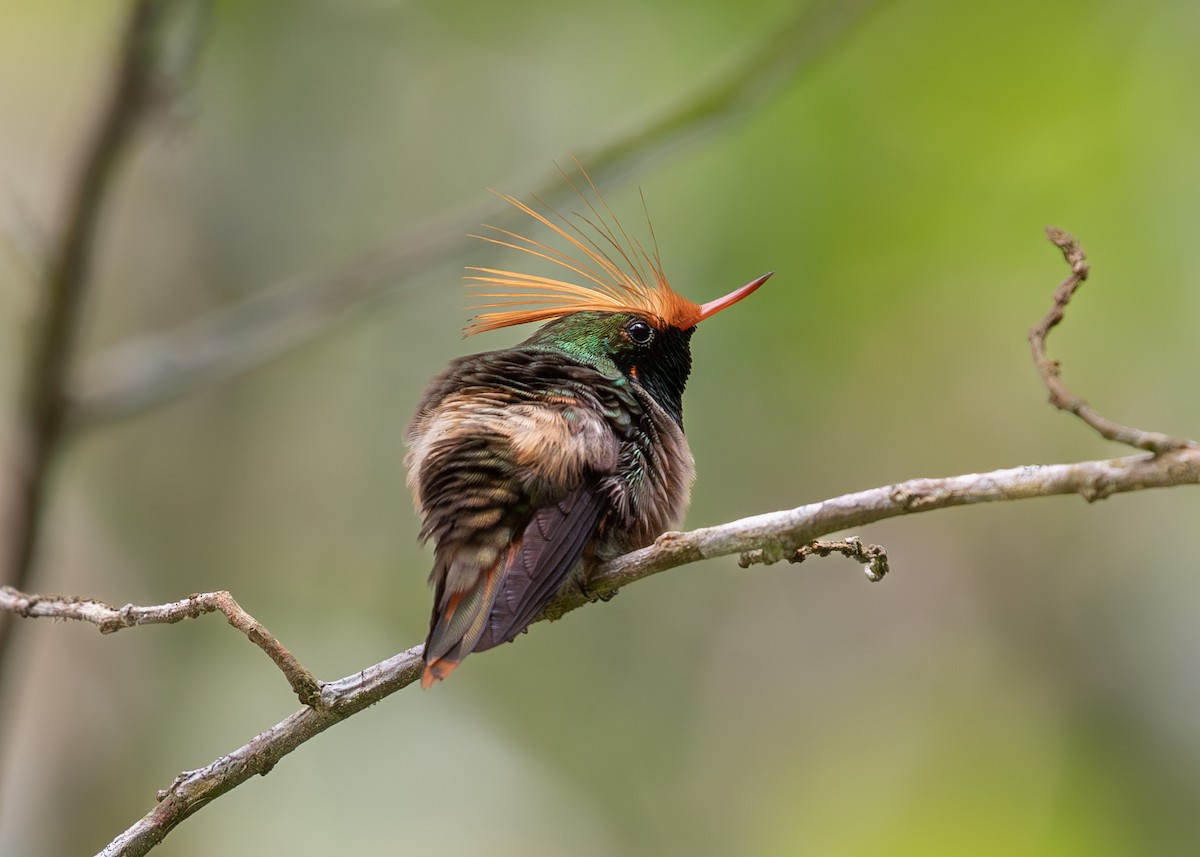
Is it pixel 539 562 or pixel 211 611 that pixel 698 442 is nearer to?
pixel 539 562

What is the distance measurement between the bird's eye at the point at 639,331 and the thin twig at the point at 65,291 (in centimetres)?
172

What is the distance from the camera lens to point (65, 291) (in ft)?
12.6

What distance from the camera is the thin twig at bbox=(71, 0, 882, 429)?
4320 mm

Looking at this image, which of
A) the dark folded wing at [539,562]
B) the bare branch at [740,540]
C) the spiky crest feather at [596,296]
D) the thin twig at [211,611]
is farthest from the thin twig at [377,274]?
the bare branch at [740,540]

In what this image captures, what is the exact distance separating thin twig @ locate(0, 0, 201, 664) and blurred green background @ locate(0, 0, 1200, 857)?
1.47 metres

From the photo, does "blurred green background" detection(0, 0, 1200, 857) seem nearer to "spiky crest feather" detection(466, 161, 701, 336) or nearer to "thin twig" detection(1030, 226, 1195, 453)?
"spiky crest feather" detection(466, 161, 701, 336)

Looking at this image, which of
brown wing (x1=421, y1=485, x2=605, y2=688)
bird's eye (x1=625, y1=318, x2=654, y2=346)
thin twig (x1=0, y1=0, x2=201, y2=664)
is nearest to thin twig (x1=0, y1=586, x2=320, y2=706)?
brown wing (x1=421, y1=485, x2=605, y2=688)

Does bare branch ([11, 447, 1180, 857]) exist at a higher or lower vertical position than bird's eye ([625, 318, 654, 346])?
lower

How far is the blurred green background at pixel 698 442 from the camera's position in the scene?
224 inches

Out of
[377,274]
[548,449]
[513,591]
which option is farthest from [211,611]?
[377,274]

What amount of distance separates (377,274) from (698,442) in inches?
110

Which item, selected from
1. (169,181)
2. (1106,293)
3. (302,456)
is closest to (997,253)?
(1106,293)

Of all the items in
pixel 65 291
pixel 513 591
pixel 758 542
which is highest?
pixel 65 291

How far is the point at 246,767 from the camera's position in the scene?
2.53 meters
